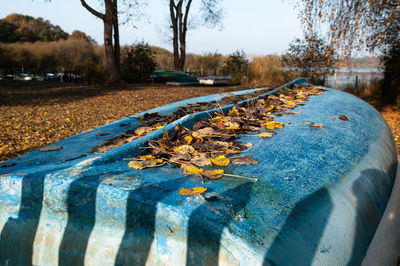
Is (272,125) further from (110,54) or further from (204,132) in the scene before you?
(110,54)

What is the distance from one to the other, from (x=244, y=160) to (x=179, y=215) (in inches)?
19.8

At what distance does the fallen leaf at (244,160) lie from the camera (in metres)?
1.14

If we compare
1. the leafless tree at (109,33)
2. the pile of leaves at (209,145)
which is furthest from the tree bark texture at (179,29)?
the pile of leaves at (209,145)

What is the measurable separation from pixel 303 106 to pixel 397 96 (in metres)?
7.90

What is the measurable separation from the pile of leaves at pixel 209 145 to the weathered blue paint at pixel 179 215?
6 centimetres

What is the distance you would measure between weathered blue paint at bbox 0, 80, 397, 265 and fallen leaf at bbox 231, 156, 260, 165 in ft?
0.16

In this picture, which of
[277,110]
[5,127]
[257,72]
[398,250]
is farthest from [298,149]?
[257,72]

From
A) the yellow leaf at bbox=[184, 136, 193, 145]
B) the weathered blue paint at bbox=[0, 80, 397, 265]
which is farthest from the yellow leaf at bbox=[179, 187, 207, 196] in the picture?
the yellow leaf at bbox=[184, 136, 193, 145]

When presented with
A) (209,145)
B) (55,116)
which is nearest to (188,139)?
(209,145)

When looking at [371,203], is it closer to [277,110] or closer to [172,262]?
[172,262]

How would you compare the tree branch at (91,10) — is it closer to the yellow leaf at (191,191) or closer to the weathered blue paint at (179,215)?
the weathered blue paint at (179,215)

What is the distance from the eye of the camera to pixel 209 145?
1.30 metres

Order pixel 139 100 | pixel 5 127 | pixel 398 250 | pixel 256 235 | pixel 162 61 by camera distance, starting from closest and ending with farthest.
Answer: pixel 256 235 → pixel 398 250 → pixel 5 127 → pixel 139 100 → pixel 162 61

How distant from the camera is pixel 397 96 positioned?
27.8ft
